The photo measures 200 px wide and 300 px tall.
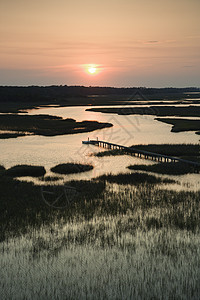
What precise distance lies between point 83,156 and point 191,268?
26.8 m

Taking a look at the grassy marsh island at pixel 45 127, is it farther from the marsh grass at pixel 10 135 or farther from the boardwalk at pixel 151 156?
the boardwalk at pixel 151 156

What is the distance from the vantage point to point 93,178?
88.0 ft

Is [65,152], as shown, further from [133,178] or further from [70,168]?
[133,178]

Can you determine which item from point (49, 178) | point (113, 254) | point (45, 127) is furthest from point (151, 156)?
point (45, 127)

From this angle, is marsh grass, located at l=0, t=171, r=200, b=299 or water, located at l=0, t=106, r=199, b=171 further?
water, located at l=0, t=106, r=199, b=171

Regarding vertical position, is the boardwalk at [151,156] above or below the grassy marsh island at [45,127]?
below

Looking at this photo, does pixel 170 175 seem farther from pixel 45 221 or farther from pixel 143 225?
pixel 45 221

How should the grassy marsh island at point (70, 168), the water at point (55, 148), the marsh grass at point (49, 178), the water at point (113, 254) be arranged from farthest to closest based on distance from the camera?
the water at point (55, 148) < the grassy marsh island at point (70, 168) < the marsh grass at point (49, 178) < the water at point (113, 254)

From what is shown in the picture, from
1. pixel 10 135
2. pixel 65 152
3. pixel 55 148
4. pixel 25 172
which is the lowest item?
pixel 25 172

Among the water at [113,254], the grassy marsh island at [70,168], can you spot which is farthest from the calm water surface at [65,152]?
the water at [113,254]

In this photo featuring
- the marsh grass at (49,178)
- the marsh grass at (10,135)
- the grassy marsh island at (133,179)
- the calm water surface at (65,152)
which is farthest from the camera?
the marsh grass at (10,135)

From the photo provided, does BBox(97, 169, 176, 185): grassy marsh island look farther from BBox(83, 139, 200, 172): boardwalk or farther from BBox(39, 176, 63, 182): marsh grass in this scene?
BBox(83, 139, 200, 172): boardwalk

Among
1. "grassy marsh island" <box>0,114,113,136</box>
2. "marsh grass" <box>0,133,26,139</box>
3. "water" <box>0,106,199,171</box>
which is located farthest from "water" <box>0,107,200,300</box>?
"grassy marsh island" <box>0,114,113,136</box>

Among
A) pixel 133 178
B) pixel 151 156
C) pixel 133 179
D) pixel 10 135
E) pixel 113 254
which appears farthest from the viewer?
pixel 10 135
